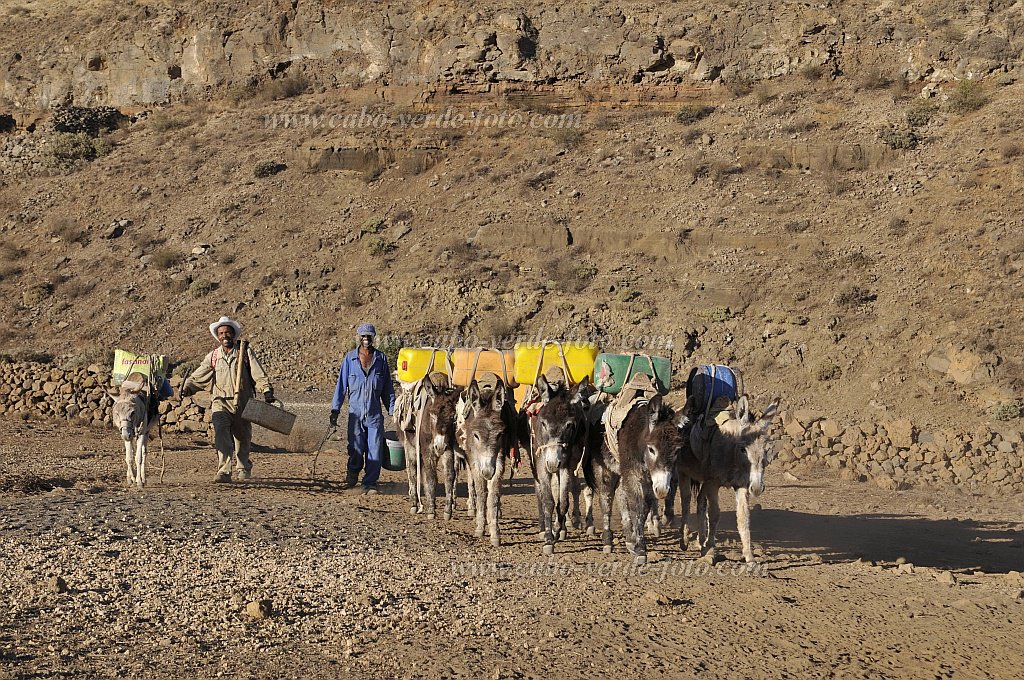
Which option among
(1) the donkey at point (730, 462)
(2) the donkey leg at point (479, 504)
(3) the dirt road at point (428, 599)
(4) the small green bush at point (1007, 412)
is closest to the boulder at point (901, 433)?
(4) the small green bush at point (1007, 412)

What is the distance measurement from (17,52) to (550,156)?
93.3ft

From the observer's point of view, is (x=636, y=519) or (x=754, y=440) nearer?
(x=636, y=519)

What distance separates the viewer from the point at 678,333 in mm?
25031

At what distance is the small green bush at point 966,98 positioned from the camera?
33.2 m

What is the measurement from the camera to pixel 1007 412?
63.5 feet

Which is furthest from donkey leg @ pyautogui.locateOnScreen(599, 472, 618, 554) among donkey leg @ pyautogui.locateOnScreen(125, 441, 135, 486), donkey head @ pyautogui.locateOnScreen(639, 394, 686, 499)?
donkey leg @ pyautogui.locateOnScreen(125, 441, 135, 486)

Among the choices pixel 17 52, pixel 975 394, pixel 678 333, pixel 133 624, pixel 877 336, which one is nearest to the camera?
pixel 133 624

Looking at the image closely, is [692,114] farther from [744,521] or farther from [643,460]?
[643,460]

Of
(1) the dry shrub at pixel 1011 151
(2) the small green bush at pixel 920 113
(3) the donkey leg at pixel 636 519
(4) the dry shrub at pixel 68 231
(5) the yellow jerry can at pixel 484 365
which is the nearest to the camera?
(3) the donkey leg at pixel 636 519

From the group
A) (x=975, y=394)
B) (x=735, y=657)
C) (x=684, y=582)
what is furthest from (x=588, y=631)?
(x=975, y=394)

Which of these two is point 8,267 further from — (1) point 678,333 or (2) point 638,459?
(2) point 638,459

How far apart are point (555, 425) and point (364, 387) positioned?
15.1ft

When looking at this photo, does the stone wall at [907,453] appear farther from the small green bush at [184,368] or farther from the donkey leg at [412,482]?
the small green bush at [184,368]

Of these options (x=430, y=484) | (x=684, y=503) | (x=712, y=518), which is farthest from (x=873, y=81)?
(x=712, y=518)
